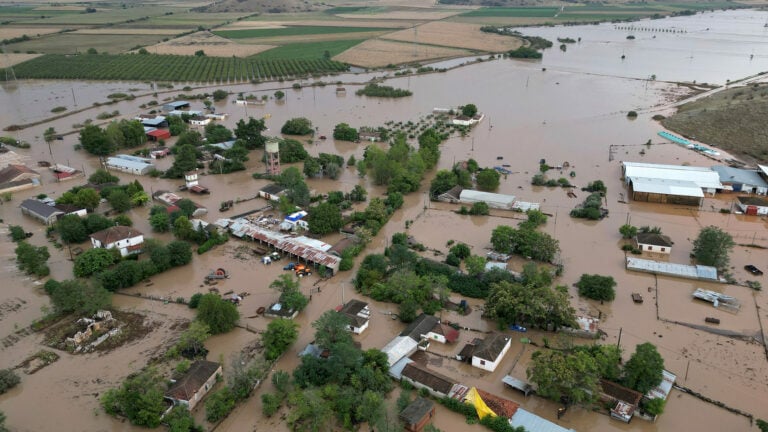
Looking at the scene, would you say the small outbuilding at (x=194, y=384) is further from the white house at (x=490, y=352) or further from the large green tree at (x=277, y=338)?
the white house at (x=490, y=352)

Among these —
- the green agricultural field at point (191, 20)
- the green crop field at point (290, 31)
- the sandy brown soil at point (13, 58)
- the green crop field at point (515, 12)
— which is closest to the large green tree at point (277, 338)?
the sandy brown soil at point (13, 58)

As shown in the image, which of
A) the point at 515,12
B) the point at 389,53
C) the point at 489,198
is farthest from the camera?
the point at 515,12

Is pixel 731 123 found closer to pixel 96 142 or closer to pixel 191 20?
pixel 96 142

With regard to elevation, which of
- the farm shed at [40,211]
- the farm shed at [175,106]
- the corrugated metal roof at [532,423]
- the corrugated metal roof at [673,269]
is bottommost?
the corrugated metal roof at [532,423]

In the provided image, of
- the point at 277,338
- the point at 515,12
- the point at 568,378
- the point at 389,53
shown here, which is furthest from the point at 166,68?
the point at 515,12

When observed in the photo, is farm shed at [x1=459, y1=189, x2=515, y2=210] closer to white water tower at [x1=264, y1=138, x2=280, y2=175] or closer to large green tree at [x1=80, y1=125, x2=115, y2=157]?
white water tower at [x1=264, y1=138, x2=280, y2=175]
